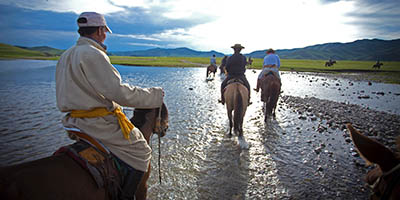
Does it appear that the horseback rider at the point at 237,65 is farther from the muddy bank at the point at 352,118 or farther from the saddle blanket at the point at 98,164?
the saddle blanket at the point at 98,164

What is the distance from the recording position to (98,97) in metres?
2.33

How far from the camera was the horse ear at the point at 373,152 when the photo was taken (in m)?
1.85

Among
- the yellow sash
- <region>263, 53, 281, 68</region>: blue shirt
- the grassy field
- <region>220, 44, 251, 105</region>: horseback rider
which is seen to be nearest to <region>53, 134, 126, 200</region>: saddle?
the yellow sash

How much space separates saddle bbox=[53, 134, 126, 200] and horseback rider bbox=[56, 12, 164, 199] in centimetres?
9

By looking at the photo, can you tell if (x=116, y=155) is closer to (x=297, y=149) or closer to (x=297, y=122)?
(x=297, y=149)

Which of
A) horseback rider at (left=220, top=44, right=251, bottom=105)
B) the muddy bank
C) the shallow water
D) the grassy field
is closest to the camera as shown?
the shallow water

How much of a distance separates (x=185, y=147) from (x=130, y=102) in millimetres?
4148

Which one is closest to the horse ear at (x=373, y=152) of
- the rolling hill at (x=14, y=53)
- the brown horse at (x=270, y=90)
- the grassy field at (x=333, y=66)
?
the brown horse at (x=270, y=90)

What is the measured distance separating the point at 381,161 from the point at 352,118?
9.19 m

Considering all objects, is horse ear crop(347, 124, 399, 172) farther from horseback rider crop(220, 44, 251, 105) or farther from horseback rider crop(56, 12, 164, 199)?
horseback rider crop(220, 44, 251, 105)

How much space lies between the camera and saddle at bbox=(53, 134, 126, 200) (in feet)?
7.12

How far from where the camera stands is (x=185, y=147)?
6301 millimetres

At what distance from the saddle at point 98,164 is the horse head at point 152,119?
745 mm

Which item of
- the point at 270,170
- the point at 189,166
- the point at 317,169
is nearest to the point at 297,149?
the point at 317,169
